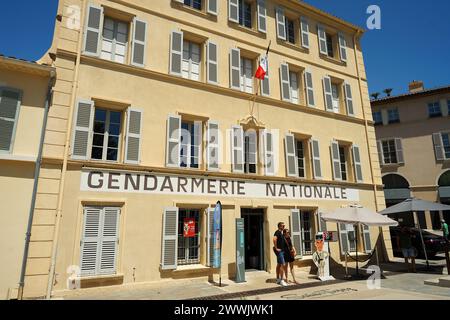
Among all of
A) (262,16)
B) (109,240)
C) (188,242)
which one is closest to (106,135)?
(109,240)

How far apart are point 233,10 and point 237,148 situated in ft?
19.2

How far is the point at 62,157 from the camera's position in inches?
316

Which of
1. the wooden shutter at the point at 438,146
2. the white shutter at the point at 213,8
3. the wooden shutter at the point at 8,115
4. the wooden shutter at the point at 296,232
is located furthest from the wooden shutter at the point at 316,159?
the wooden shutter at the point at 438,146

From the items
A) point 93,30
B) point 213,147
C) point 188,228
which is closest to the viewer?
point 93,30

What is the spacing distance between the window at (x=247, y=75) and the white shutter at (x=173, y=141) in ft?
11.6

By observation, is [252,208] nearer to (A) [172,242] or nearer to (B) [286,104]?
(A) [172,242]

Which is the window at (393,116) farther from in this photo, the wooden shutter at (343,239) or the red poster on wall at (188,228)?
the red poster on wall at (188,228)

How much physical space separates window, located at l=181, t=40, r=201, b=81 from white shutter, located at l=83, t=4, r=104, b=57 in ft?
9.47

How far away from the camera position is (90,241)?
7910 millimetres

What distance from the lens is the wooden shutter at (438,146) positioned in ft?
74.6

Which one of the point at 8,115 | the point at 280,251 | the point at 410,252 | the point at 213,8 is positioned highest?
the point at 213,8

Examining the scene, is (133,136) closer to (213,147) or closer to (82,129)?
(82,129)

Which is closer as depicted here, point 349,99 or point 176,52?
point 176,52
